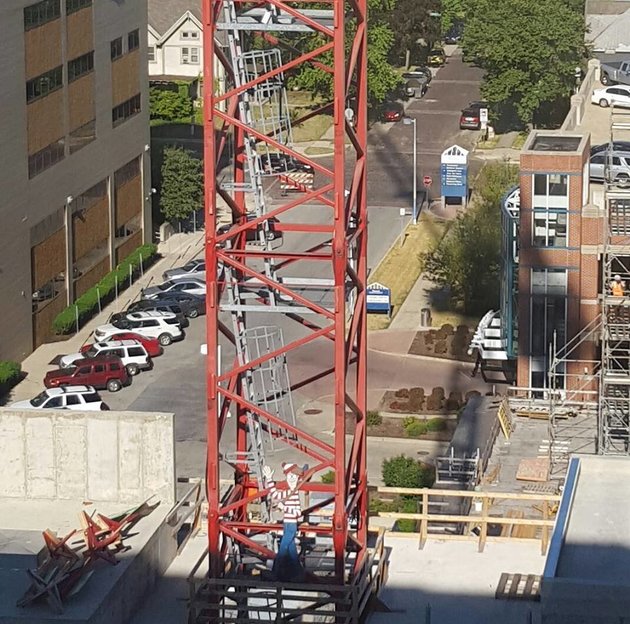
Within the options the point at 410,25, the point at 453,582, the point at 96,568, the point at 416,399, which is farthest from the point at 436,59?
the point at 96,568

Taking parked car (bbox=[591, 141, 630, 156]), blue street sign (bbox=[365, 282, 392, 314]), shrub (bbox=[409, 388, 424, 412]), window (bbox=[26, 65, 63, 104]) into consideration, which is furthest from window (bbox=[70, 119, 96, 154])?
parked car (bbox=[591, 141, 630, 156])

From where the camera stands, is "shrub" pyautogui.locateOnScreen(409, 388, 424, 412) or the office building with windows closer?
"shrub" pyautogui.locateOnScreen(409, 388, 424, 412)

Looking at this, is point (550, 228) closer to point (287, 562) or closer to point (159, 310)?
point (159, 310)

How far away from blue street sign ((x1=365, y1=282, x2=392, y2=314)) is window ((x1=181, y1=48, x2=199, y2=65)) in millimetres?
49288

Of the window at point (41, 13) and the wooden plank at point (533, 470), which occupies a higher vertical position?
the window at point (41, 13)

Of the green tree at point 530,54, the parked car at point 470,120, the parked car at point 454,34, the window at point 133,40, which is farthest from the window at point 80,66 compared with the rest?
the parked car at point 454,34

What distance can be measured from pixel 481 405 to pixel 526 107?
1978 inches

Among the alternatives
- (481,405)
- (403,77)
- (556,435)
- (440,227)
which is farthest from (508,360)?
(403,77)

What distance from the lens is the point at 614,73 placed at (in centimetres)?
9450

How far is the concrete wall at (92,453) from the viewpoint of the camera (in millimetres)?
30062

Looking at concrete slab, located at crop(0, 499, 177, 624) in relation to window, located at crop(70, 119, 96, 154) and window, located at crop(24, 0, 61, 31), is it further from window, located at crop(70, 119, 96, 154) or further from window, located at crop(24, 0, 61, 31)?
window, located at crop(70, 119, 96, 154)

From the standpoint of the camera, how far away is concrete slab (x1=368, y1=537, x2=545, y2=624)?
27.6 meters

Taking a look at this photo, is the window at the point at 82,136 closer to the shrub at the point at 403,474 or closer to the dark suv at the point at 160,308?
the dark suv at the point at 160,308

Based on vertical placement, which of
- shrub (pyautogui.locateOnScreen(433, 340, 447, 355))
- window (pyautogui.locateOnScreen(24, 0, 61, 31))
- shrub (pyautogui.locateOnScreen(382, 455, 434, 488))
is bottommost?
shrub (pyautogui.locateOnScreen(433, 340, 447, 355))
